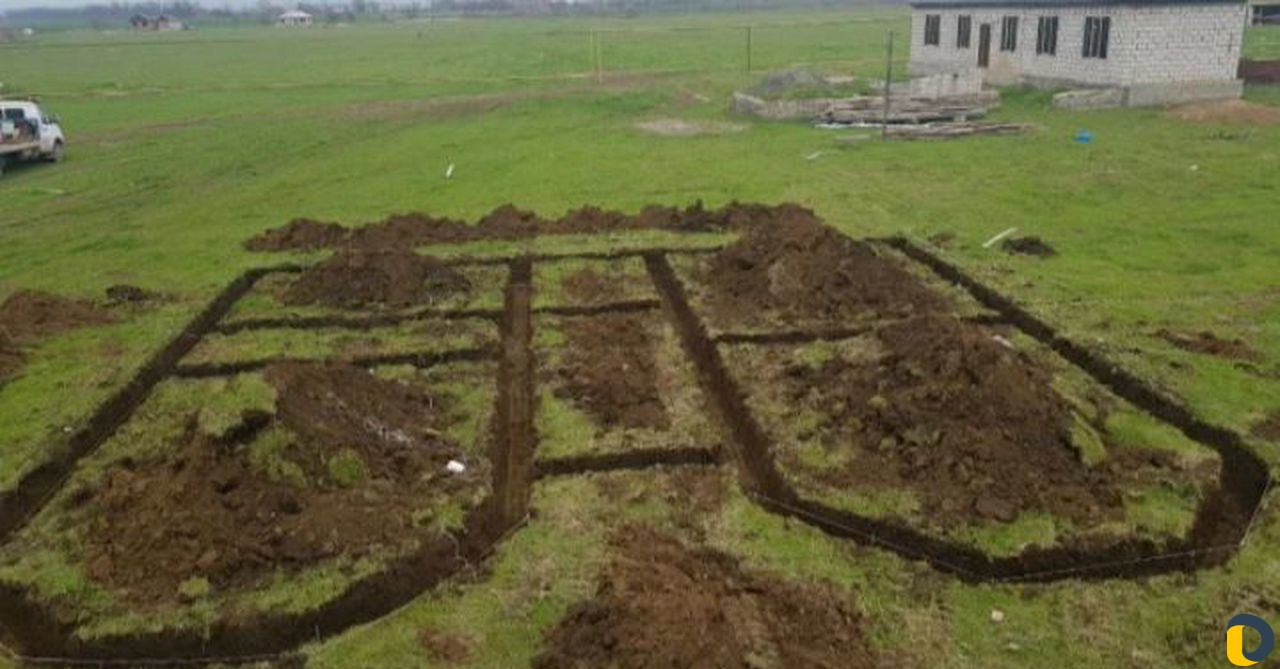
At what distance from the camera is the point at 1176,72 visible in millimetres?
30609

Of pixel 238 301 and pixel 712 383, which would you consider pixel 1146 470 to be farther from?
pixel 238 301

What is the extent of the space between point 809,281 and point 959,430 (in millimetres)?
4890

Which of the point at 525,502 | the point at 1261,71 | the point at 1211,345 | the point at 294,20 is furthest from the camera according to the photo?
the point at 294,20

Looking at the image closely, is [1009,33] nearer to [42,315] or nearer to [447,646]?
[42,315]

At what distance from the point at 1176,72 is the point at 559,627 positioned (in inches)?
1218

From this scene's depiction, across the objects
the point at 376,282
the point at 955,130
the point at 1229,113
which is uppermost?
the point at 1229,113

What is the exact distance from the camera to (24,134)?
26750 mm

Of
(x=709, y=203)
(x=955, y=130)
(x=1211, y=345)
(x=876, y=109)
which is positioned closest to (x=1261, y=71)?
(x=876, y=109)

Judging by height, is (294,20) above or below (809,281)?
above

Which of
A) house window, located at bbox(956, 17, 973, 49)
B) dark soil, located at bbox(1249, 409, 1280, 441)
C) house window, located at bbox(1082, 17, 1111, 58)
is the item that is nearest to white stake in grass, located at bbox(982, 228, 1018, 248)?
dark soil, located at bbox(1249, 409, 1280, 441)

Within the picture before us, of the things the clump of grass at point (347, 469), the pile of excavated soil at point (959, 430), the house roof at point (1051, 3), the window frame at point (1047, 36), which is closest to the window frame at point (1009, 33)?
the house roof at point (1051, 3)

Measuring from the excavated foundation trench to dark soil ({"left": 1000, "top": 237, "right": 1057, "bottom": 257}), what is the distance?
251 centimetres

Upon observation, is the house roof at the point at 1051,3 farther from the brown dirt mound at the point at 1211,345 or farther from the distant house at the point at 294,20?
the distant house at the point at 294,20

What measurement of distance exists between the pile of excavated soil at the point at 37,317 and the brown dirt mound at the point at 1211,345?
14000 mm
